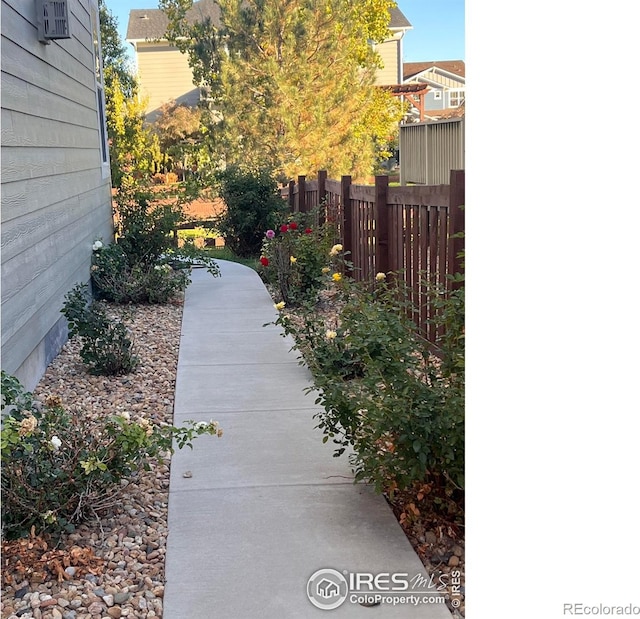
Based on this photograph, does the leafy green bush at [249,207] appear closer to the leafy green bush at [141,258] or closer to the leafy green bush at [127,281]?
the leafy green bush at [141,258]

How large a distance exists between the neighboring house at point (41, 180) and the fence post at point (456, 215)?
254 cm

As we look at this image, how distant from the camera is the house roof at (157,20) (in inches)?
945

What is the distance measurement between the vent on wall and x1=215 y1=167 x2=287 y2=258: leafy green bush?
5.89 m

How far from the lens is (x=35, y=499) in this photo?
9.42ft

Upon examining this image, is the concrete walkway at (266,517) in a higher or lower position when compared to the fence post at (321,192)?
lower

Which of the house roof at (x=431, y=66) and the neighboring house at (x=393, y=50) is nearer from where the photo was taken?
the house roof at (x=431, y=66)

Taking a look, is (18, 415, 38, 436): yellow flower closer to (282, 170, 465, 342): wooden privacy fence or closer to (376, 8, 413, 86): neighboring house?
(282, 170, 465, 342): wooden privacy fence

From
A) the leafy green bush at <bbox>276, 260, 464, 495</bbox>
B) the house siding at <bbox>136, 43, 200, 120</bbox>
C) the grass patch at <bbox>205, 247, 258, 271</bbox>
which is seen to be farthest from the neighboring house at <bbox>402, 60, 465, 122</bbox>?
the leafy green bush at <bbox>276, 260, 464, 495</bbox>

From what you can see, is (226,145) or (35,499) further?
(226,145)

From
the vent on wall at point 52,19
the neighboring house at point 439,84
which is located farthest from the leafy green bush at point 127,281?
the neighboring house at point 439,84
